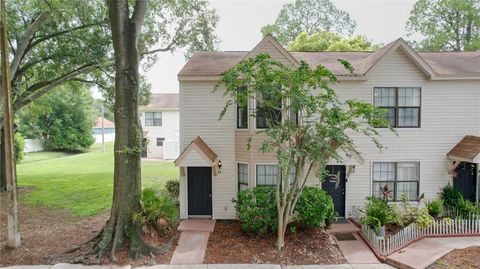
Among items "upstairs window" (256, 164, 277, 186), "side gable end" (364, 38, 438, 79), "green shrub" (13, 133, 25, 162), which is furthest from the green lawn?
"side gable end" (364, 38, 438, 79)

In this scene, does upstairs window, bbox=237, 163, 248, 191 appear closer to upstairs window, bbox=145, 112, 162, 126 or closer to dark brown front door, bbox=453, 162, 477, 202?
dark brown front door, bbox=453, 162, 477, 202

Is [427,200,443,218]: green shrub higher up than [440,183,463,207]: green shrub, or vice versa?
[440,183,463,207]: green shrub

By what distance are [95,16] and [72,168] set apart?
17126 millimetres

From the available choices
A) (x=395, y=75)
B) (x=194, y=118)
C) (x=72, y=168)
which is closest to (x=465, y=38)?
(x=395, y=75)

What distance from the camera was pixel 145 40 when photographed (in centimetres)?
1823

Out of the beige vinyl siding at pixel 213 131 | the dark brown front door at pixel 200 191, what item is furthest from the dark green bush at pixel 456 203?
the dark brown front door at pixel 200 191

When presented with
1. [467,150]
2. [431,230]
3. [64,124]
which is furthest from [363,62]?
[64,124]

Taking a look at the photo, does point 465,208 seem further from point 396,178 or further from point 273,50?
point 273,50

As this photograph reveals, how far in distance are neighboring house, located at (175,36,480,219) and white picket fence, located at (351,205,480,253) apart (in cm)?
174

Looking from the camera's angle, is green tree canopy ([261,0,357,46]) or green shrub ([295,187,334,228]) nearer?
green shrub ([295,187,334,228])

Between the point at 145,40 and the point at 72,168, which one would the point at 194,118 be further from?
the point at 72,168

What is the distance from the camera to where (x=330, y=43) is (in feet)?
87.8

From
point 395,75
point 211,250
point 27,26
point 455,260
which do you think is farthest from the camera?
point 27,26

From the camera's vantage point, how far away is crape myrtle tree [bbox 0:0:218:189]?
14.5 m
